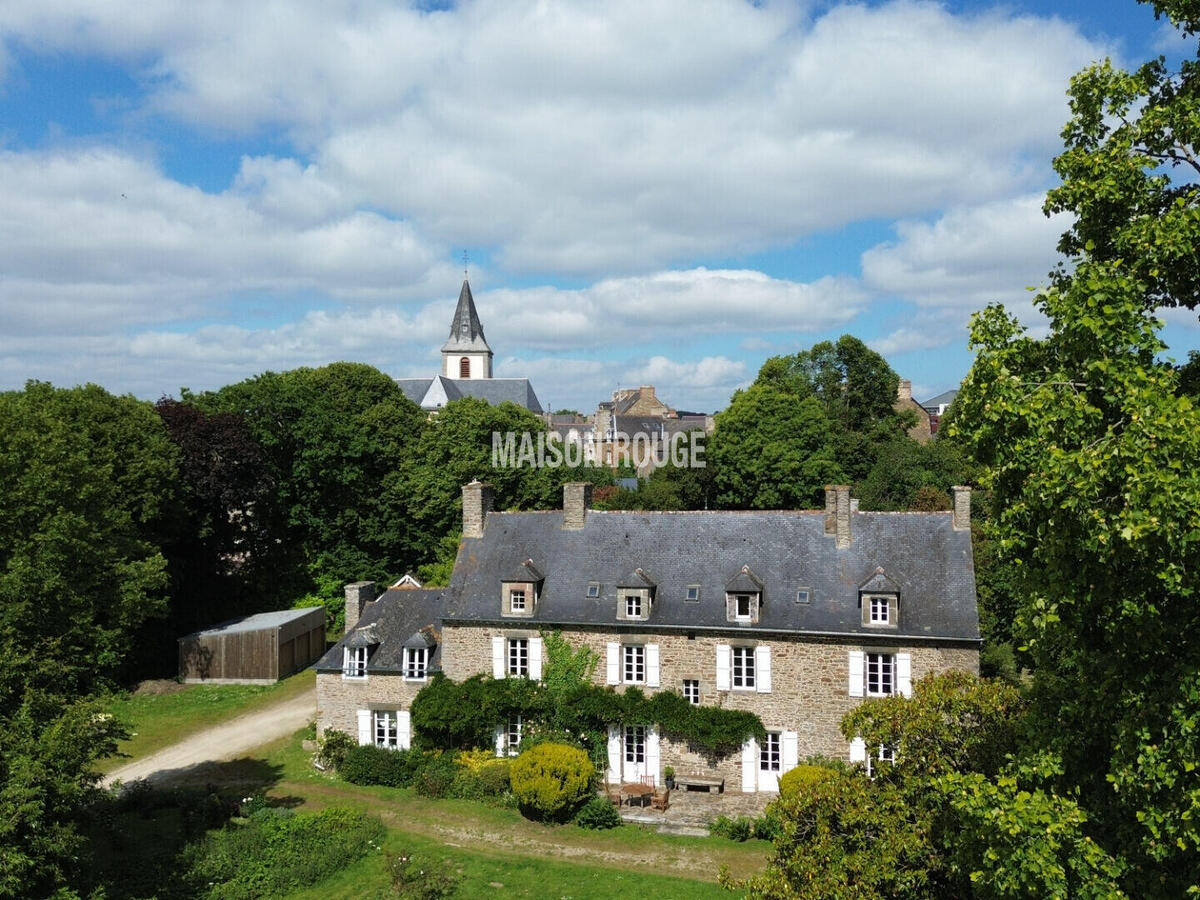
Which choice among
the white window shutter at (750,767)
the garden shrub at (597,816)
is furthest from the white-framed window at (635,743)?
the white window shutter at (750,767)

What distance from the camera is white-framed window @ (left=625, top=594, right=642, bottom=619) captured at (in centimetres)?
2589

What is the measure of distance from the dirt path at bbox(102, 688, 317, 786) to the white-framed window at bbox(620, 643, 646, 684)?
40.3 feet

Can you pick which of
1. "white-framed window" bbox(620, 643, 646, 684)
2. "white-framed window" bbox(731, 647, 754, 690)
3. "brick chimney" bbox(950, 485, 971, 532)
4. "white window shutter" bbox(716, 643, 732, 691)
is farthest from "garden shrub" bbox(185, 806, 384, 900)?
"brick chimney" bbox(950, 485, 971, 532)

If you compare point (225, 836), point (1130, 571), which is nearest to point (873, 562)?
point (1130, 571)

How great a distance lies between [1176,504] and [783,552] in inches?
731

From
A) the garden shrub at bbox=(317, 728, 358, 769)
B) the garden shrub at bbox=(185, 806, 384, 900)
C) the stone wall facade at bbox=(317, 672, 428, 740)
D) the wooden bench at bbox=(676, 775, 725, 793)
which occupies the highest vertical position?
the stone wall facade at bbox=(317, 672, 428, 740)

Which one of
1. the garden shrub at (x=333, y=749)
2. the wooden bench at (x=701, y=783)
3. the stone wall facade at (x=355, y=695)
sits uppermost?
the stone wall facade at (x=355, y=695)

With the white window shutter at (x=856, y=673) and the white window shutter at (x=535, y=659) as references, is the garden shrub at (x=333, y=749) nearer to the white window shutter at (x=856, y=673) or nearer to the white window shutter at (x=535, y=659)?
the white window shutter at (x=535, y=659)

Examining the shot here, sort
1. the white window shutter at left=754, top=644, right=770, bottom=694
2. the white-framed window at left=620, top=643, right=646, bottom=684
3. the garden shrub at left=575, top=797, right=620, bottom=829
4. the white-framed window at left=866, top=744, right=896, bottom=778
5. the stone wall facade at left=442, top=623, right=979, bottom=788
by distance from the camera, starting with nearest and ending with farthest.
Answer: the white-framed window at left=866, top=744, right=896, bottom=778, the garden shrub at left=575, top=797, right=620, bottom=829, the stone wall facade at left=442, top=623, right=979, bottom=788, the white window shutter at left=754, top=644, right=770, bottom=694, the white-framed window at left=620, top=643, right=646, bottom=684

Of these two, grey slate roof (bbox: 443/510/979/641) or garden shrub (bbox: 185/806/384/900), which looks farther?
grey slate roof (bbox: 443/510/979/641)

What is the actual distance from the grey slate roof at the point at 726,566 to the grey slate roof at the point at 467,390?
5864cm

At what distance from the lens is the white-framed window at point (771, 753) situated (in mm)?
24516

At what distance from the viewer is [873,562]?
25547mm

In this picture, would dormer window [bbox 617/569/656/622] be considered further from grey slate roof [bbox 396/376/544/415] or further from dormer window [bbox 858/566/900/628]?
grey slate roof [bbox 396/376/544/415]
